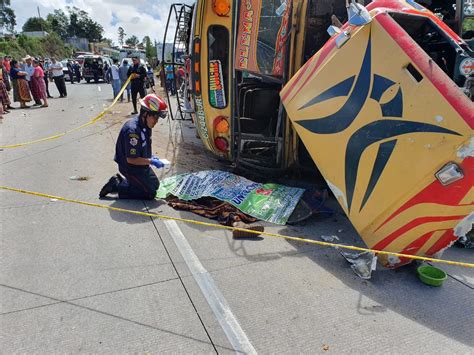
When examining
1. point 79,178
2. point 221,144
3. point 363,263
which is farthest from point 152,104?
point 363,263

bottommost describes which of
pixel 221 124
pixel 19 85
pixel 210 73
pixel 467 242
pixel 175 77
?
pixel 467 242

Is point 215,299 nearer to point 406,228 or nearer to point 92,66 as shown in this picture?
point 406,228

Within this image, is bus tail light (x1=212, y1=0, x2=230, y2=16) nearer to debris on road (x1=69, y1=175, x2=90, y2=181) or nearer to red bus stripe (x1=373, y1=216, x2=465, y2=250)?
debris on road (x1=69, y1=175, x2=90, y2=181)

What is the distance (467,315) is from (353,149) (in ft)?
4.95

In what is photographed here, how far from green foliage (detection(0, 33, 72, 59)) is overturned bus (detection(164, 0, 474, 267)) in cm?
3128

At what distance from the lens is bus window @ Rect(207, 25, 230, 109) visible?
178 inches

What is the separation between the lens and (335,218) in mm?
3973

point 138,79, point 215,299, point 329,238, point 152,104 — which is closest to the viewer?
point 215,299

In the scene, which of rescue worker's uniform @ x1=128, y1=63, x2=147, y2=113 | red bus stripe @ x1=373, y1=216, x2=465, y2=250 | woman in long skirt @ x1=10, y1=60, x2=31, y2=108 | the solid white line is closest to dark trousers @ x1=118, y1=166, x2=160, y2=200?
the solid white line

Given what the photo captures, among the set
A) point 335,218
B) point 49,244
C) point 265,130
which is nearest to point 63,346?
point 49,244

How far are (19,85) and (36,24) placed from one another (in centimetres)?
9140

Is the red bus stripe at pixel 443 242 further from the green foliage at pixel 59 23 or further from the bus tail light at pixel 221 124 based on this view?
the green foliage at pixel 59 23

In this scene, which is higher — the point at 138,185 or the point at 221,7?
the point at 221,7

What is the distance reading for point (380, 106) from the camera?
2.72 metres
